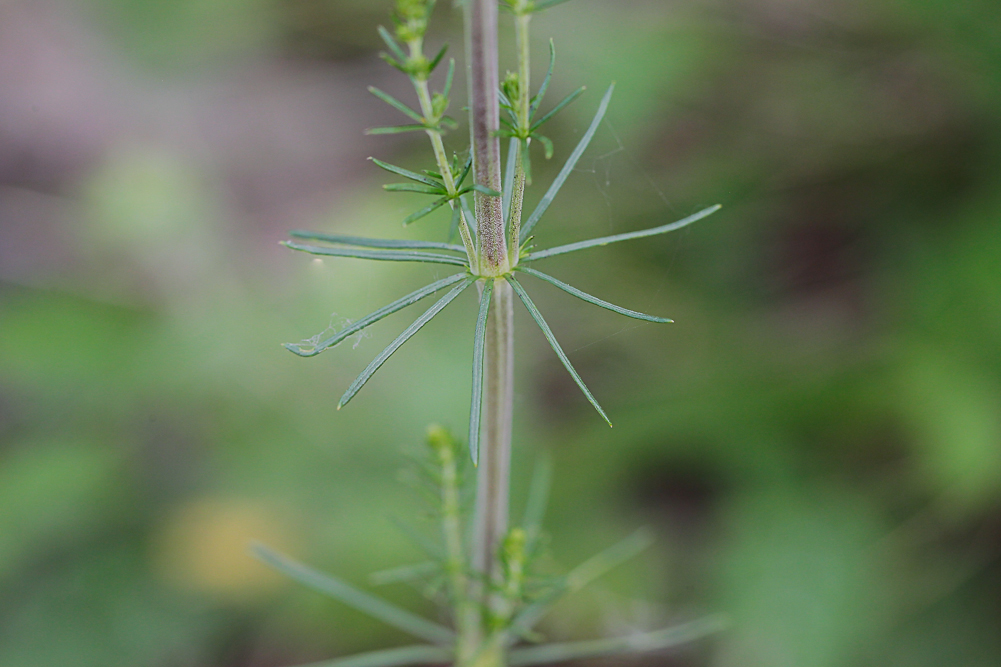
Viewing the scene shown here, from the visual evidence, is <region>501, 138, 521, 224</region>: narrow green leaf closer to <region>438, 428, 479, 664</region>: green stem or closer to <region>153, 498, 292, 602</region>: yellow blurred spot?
<region>438, 428, 479, 664</region>: green stem

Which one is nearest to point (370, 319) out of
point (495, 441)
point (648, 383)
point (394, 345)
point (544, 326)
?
point (394, 345)

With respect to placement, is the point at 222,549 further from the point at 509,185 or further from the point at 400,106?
the point at 400,106

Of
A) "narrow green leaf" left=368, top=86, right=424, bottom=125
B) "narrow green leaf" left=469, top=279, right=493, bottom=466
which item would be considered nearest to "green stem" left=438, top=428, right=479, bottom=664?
"narrow green leaf" left=469, top=279, right=493, bottom=466

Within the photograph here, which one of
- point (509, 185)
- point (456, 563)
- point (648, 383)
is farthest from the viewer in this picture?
point (648, 383)

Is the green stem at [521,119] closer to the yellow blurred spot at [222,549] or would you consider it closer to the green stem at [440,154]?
the green stem at [440,154]

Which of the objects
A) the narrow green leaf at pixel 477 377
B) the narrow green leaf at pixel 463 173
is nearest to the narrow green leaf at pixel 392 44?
the narrow green leaf at pixel 463 173

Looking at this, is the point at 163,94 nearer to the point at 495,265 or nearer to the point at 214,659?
the point at 214,659

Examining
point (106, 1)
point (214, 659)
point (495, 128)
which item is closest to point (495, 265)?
point (495, 128)
